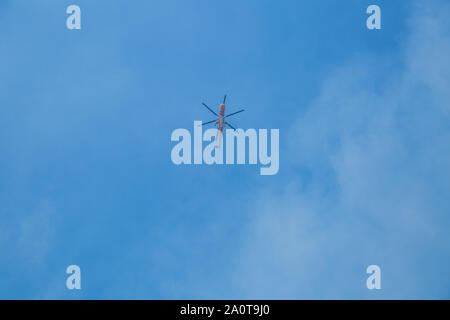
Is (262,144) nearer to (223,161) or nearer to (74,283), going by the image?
(223,161)
